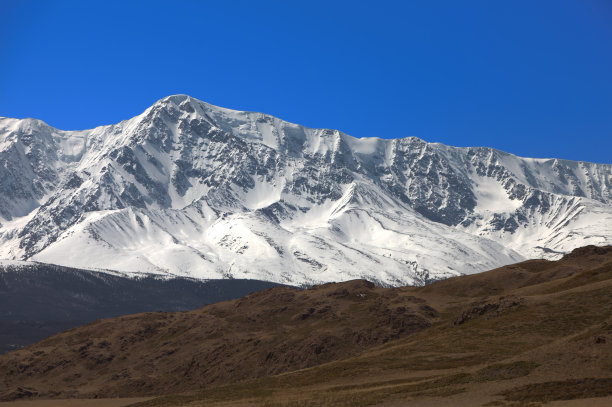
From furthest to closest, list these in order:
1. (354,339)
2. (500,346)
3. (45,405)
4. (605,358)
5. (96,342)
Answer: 1. (96,342)
2. (354,339)
3. (45,405)
4. (500,346)
5. (605,358)

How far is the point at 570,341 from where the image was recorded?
84062 mm

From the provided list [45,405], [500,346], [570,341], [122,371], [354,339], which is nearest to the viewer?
[570,341]

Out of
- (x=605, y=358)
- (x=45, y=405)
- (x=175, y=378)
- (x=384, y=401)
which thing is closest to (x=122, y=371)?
(x=175, y=378)

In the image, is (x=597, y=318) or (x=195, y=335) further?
(x=195, y=335)

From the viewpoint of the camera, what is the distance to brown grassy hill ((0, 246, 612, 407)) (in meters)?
80.2

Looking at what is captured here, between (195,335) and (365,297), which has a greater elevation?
(365,297)

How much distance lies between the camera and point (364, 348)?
140 m

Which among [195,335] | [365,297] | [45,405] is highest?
[365,297]

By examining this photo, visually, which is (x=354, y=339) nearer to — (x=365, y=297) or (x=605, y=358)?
(x=365, y=297)

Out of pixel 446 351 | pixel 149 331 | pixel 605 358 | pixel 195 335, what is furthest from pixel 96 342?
pixel 605 358

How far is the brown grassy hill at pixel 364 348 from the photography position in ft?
263

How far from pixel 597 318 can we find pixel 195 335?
88403 millimetres

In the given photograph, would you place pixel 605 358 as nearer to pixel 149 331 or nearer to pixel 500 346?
pixel 500 346

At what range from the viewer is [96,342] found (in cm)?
16938
